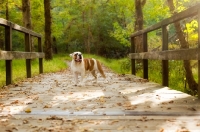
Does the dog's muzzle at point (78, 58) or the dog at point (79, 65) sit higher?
the dog's muzzle at point (78, 58)

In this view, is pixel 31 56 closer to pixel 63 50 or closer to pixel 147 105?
pixel 147 105

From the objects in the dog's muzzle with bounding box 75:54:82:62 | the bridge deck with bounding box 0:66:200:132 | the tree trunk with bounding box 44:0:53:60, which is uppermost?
the tree trunk with bounding box 44:0:53:60

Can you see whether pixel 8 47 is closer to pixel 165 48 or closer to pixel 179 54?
pixel 165 48

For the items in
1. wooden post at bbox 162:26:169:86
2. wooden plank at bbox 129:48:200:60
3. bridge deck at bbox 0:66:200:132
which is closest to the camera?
bridge deck at bbox 0:66:200:132

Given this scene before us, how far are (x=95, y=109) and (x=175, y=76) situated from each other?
6.54m

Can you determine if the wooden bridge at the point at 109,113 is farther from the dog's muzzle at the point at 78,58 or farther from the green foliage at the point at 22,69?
the green foliage at the point at 22,69

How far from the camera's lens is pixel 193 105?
4.03 m

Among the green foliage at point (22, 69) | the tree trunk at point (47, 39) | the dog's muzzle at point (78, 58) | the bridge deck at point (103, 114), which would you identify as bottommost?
the bridge deck at point (103, 114)

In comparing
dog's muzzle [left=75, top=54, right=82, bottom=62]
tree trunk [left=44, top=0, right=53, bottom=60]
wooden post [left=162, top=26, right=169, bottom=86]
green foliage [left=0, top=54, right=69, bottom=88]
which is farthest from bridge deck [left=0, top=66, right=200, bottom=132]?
tree trunk [left=44, top=0, right=53, bottom=60]

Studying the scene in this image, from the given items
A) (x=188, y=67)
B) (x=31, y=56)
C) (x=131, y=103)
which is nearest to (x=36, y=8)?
(x=31, y=56)

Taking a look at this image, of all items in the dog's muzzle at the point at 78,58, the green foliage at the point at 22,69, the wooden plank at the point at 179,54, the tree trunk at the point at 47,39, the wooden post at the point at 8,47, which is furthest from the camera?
the tree trunk at the point at 47,39

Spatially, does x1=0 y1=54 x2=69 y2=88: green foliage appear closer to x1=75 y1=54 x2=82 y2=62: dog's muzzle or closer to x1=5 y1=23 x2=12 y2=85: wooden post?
x1=5 y1=23 x2=12 y2=85: wooden post

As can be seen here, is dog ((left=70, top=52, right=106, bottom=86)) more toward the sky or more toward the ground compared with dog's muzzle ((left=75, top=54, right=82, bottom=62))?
more toward the ground

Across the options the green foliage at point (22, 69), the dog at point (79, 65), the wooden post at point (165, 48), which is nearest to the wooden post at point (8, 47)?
the green foliage at point (22, 69)
